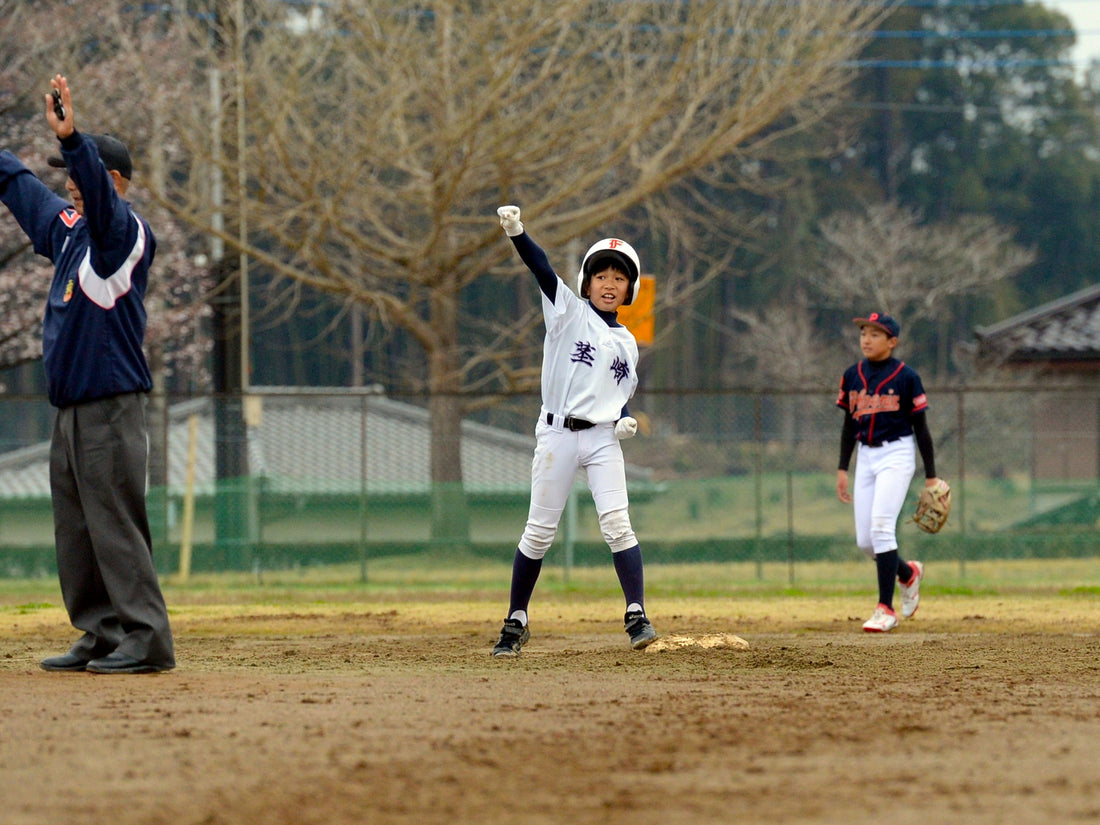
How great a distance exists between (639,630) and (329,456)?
11.2 meters

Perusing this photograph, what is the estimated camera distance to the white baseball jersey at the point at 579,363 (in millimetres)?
7367

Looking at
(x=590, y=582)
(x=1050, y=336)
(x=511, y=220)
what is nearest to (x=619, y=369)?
(x=511, y=220)

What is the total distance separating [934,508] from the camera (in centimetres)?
986

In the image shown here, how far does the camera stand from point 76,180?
20.2 ft

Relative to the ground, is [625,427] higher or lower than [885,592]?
higher

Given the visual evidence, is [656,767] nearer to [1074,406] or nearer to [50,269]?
[50,269]

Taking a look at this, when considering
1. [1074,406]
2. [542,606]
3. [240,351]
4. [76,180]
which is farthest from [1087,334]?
[76,180]

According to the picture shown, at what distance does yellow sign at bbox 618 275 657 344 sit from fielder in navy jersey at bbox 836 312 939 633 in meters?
5.55

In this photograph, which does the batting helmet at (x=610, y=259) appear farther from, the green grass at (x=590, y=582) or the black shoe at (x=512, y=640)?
the green grass at (x=590, y=582)

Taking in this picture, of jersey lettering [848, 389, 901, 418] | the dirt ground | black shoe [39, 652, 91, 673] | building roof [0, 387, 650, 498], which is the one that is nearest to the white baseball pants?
the dirt ground

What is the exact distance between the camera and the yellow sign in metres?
15.2

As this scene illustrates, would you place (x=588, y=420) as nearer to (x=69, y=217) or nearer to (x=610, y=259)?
(x=610, y=259)

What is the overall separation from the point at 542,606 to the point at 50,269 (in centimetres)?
1056

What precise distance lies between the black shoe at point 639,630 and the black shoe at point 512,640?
0.55 meters
